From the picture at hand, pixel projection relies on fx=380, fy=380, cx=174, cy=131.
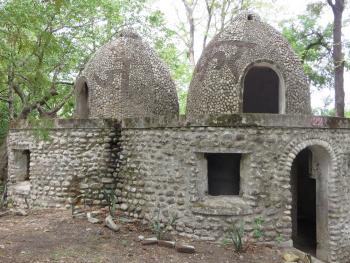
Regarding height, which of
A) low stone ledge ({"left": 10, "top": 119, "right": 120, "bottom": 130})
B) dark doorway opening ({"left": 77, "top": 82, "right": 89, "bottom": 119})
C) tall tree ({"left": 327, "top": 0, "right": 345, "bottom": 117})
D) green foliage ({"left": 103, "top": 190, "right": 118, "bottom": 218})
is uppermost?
tall tree ({"left": 327, "top": 0, "right": 345, "bottom": 117})

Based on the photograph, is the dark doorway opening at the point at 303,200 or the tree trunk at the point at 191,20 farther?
the tree trunk at the point at 191,20

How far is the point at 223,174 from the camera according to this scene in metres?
8.54

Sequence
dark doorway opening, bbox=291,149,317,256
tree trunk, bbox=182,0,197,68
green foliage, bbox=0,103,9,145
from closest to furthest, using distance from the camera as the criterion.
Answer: dark doorway opening, bbox=291,149,317,256
green foliage, bbox=0,103,9,145
tree trunk, bbox=182,0,197,68

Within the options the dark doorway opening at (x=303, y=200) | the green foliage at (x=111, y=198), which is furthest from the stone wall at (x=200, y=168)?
the dark doorway opening at (x=303, y=200)

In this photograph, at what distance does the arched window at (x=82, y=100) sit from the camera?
10750 mm

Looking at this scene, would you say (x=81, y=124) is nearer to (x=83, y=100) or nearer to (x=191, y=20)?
(x=83, y=100)

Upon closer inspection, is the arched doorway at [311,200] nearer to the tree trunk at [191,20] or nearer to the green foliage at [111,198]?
the green foliage at [111,198]

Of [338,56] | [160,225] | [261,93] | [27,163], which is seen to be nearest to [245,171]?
[160,225]

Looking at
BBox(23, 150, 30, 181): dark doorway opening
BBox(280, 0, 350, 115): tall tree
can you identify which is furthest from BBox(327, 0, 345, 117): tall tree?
BBox(23, 150, 30, 181): dark doorway opening

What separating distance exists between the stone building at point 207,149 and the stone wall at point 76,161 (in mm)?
25

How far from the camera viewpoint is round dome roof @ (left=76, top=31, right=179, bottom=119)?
991cm

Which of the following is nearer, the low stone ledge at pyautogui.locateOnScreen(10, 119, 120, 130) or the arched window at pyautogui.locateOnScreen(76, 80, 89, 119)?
the low stone ledge at pyautogui.locateOnScreen(10, 119, 120, 130)

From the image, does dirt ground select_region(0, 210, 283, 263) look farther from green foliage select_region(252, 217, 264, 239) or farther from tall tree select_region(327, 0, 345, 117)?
tall tree select_region(327, 0, 345, 117)

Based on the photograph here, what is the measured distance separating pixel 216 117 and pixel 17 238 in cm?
452
